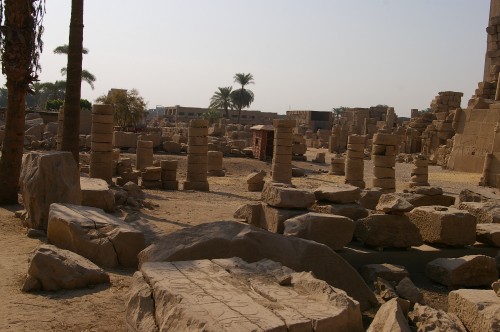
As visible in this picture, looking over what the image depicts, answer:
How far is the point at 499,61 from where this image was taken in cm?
3106

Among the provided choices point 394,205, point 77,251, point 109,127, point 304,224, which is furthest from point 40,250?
point 109,127

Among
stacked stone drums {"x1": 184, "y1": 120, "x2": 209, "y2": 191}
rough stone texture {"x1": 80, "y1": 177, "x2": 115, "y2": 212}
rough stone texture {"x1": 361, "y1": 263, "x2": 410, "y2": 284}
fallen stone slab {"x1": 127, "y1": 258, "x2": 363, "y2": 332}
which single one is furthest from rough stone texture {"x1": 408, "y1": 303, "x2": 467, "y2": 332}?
stacked stone drums {"x1": 184, "y1": 120, "x2": 209, "y2": 191}

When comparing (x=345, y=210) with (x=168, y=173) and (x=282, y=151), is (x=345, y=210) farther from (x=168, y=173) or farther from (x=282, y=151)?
(x=282, y=151)

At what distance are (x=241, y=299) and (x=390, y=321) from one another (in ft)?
3.73

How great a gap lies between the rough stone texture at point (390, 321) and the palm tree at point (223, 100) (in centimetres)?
5745

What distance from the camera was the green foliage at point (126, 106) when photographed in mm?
35188

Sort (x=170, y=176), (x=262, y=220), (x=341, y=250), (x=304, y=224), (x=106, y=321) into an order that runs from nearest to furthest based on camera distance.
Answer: (x=106, y=321)
(x=304, y=224)
(x=341, y=250)
(x=262, y=220)
(x=170, y=176)

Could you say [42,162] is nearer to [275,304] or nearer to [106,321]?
[106,321]

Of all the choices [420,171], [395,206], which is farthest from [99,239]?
[420,171]

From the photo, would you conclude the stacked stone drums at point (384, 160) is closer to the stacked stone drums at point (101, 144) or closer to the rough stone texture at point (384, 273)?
the stacked stone drums at point (101, 144)

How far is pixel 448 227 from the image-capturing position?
319 inches

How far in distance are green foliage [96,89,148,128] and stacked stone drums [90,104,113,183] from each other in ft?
65.9

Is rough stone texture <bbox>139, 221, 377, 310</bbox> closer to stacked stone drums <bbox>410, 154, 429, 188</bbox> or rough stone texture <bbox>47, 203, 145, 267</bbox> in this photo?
rough stone texture <bbox>47, 203, 145, 267</bbox>

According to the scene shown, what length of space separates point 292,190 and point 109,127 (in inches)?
369
